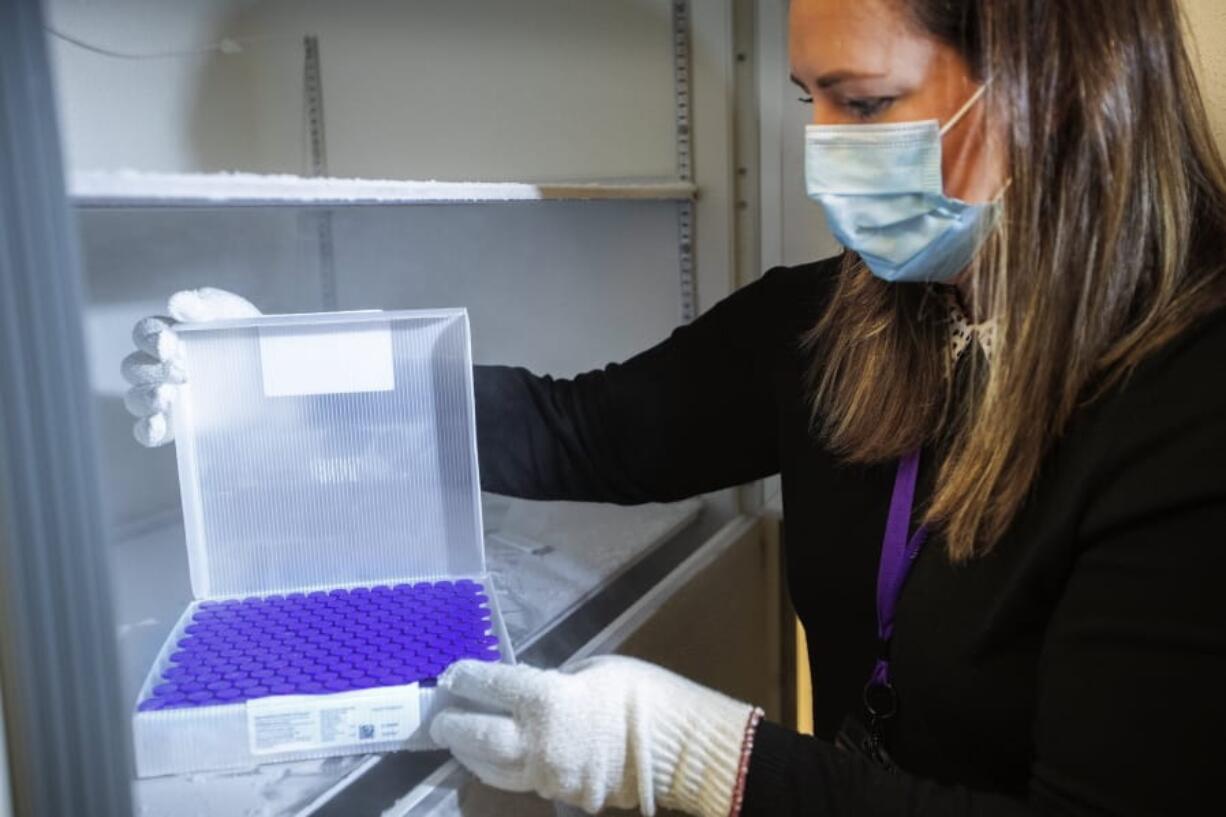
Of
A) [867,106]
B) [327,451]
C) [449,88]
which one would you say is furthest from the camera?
[449,88]

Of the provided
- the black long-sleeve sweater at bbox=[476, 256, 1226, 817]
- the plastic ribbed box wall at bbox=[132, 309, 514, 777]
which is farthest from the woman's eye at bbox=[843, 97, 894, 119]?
the plastic ribbed box wall at bbox=[132, 309, 514, 777]

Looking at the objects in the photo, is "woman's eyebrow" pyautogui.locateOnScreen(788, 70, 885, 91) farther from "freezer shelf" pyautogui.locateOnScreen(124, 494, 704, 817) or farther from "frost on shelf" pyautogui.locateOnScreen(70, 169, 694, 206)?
"freezer shelf" pyautogui.locateOnScreen(124, 494, 704, 817)

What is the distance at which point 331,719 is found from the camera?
0.68 metres

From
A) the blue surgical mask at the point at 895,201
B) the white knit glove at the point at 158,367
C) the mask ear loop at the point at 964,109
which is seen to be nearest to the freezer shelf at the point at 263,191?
the white knit glove at the point at 158,367

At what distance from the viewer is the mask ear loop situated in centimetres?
73

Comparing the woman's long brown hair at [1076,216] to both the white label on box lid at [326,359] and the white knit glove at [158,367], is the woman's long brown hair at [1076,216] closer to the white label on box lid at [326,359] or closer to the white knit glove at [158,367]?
the white label on box lid at [326,359]

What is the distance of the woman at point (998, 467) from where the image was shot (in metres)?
0.62

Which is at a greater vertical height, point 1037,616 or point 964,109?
point 964,109

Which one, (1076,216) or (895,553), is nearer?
(1076,216)

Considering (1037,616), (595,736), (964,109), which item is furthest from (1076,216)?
(595,736)

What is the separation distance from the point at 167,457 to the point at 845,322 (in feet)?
2.36

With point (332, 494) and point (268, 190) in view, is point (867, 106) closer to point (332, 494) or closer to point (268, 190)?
point (268, 190)

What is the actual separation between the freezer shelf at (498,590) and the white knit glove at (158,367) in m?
0.10

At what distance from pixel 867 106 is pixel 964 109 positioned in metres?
0.08
